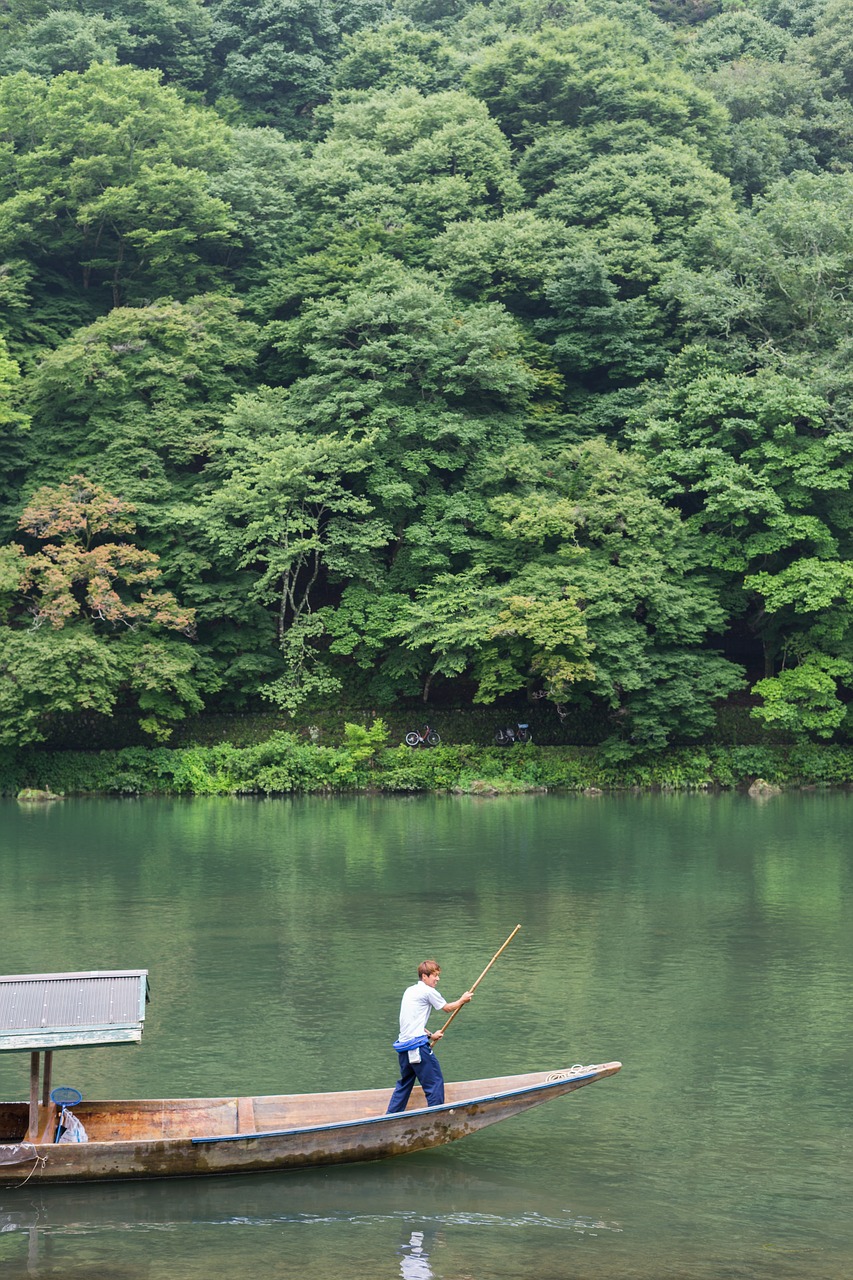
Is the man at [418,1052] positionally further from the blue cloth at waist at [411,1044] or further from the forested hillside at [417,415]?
the forested hillside at [417,415]

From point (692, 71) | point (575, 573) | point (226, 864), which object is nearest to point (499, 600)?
point (575, 573)

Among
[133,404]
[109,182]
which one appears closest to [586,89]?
[109,182]

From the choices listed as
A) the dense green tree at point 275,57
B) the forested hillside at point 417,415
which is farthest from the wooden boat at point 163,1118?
the dense green tree at point 275,57

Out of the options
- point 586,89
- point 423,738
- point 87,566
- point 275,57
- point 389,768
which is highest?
point 275,57

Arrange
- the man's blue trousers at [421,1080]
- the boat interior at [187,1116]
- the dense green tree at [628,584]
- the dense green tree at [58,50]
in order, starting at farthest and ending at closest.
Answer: the dense green tree at [58,50] < the dense green tree at [628,584] < the man's blue trousers at [421,1080] < the boat interior at [187,1116]

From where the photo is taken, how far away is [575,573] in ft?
127

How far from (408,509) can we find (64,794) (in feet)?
44.5

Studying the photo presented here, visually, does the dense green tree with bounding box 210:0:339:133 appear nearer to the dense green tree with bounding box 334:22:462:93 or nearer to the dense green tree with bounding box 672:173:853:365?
the dense green tree with bounding box 334:22:462:93

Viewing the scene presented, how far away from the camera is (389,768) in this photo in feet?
126

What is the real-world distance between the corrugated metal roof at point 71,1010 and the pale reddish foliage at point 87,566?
27.6m

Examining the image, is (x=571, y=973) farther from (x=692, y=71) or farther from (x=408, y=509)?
(x=692, y=71)

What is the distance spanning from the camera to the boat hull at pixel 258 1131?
381 inches

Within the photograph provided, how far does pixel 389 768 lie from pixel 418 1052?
2805 cm

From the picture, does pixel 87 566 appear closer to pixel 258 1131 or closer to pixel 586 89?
pixel 586 89
